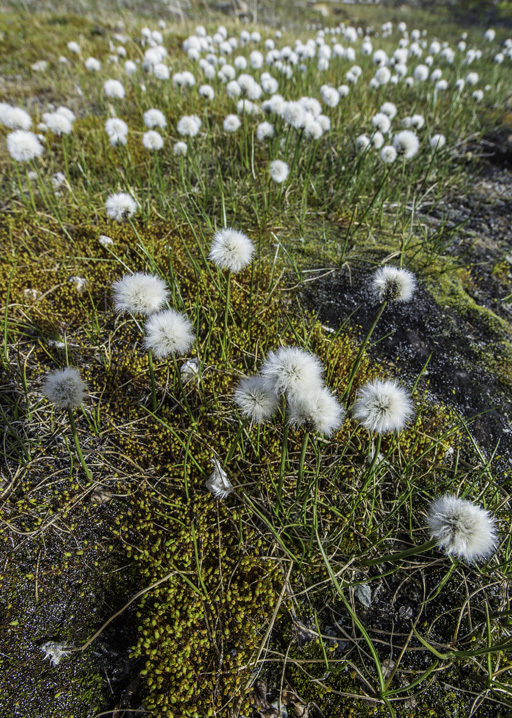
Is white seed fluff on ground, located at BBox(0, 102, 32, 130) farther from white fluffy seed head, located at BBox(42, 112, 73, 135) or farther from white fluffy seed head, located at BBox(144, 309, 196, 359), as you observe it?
white fluffy seed head, located at BBox(144, 309, 196, 359)

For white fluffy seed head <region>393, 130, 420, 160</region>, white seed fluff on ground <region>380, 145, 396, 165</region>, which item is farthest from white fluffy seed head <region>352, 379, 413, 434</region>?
white seed fluff on ground <region>380, 145, 396, 165</region>

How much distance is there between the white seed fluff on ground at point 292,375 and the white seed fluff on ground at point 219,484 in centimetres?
77

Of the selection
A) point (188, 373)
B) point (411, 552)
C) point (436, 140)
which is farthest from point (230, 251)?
point (436, 140)

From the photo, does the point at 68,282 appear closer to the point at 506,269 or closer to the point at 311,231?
the point at 311,231

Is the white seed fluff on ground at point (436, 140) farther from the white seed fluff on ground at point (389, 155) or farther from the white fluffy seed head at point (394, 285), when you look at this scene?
the white fluffy seed head at point (394, 285)

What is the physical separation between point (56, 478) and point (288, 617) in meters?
1.65

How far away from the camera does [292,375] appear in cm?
175

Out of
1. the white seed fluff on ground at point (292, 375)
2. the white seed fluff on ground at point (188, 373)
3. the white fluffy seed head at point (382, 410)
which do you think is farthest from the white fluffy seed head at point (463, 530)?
the white seed fluff on ground at point (188, 373)

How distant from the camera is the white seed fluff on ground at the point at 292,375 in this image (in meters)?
1.72

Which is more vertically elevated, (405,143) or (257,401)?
(405,143)

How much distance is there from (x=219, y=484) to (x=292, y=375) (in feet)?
3.13

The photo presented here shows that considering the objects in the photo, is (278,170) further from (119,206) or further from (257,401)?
(257,401)

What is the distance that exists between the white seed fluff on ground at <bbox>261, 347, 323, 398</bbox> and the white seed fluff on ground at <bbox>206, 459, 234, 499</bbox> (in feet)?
2.52

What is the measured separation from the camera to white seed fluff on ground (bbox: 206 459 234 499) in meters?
2.24
